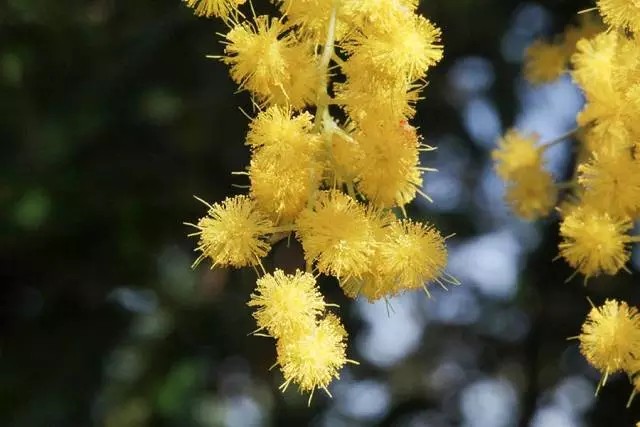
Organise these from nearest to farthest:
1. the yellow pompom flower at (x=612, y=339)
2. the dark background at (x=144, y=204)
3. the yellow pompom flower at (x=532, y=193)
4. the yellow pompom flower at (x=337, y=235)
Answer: the yellow pompom flower at (x=337, y=235) → the yellow pompom flower at (x=612, y=339) → the yellow pompom flower at (x=532, y=193) → the dark background at (x=144, y=204)

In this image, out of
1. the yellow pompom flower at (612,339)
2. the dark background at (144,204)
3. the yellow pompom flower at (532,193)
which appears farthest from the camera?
the dark background at (144,204)

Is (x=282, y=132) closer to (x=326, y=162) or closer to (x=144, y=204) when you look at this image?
(x=326, y=162)

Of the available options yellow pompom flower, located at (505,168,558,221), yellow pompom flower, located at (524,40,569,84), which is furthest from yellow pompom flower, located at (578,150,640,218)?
yellow pompom flower, located at (524,40,569,84)

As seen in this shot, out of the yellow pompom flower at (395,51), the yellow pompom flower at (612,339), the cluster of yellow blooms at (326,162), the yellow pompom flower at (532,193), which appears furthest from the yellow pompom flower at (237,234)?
the yellow pompom flower at (532,193)

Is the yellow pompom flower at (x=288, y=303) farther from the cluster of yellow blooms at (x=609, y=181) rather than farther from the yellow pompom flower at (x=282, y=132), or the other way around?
the cluster of yellow blooms at (x=609, y=181)

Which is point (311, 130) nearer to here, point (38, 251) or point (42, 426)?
point (42, 426)

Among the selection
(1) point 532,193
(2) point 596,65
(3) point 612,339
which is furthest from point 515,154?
(3) point 612,339

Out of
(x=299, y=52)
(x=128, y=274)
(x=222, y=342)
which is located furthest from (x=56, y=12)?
(x=299, y=52)
